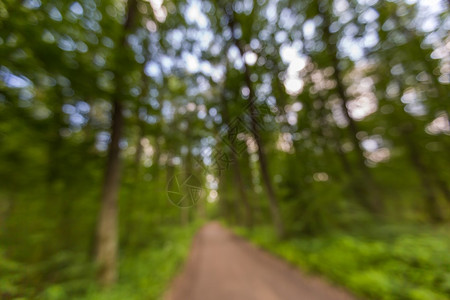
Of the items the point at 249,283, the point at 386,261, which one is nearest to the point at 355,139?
the point at 386,261

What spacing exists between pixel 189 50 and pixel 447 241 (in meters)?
7.95

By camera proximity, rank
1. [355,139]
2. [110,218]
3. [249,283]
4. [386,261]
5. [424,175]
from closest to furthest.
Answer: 1. [386,261]
2. [110,218]
3. [249,283]
4. [355,139]
5. [424,175]

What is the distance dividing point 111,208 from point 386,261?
6.66 meters

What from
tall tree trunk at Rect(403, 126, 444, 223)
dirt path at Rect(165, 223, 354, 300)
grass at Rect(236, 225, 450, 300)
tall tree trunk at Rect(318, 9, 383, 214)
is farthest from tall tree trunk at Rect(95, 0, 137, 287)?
tall tree trunk at Rect(403, 126, 444, 223)

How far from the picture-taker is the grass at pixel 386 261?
3.16 metres

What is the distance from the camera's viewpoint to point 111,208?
16.0 feet

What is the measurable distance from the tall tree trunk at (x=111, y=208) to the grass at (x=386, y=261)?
5612 mm

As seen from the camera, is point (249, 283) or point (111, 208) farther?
point (249, 283)

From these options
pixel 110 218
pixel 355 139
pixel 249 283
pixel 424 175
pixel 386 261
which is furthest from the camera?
pixel 424 175

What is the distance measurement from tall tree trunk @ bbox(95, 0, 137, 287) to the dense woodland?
0.09 ft

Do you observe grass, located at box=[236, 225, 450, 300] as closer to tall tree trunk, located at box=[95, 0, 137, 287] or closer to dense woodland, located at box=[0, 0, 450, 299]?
dense woodland, located at box=[0, 0, 450, 299]

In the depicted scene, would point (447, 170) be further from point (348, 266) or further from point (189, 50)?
point (189, 50)

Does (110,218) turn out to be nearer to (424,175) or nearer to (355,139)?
(355,139)

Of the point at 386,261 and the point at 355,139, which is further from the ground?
the point at 355,139
